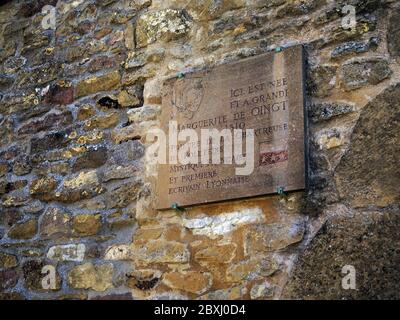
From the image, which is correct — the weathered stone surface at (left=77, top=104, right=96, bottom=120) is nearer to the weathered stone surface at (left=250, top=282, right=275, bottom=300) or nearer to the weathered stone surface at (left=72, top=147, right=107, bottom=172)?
the weathered stone surface at (left=72, top=147, right=107, bottom=172)

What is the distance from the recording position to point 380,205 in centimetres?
257

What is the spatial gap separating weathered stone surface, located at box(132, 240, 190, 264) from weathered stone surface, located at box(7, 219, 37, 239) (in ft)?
2.50

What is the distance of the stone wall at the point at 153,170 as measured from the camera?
2646 mm

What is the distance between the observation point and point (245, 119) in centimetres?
300

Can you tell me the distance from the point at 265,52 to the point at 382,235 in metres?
1.11

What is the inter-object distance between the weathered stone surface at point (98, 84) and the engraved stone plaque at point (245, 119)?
1.42 ft

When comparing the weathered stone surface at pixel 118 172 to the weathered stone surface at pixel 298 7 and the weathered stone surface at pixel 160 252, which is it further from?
the weathered stone surface at pixel 298 7

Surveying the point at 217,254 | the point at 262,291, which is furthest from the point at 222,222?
the point at 262,291

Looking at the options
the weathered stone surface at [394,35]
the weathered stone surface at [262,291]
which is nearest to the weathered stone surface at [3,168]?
the weathered stone surface at [262,291]

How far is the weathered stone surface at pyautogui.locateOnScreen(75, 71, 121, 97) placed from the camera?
359cm

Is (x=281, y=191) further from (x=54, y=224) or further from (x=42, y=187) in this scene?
(x=42, y=187)

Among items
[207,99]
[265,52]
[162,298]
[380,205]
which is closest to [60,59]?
[207,99]

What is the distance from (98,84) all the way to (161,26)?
53 centimetres

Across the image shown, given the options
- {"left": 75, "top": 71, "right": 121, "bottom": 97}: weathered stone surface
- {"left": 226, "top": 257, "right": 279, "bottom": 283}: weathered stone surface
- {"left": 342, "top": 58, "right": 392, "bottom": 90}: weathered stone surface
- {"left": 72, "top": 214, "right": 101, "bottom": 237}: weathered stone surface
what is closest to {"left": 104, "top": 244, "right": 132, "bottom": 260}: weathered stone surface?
{"left": 72, "top": 214, "right": 101, "bottom": 237}: weathered stone surface
